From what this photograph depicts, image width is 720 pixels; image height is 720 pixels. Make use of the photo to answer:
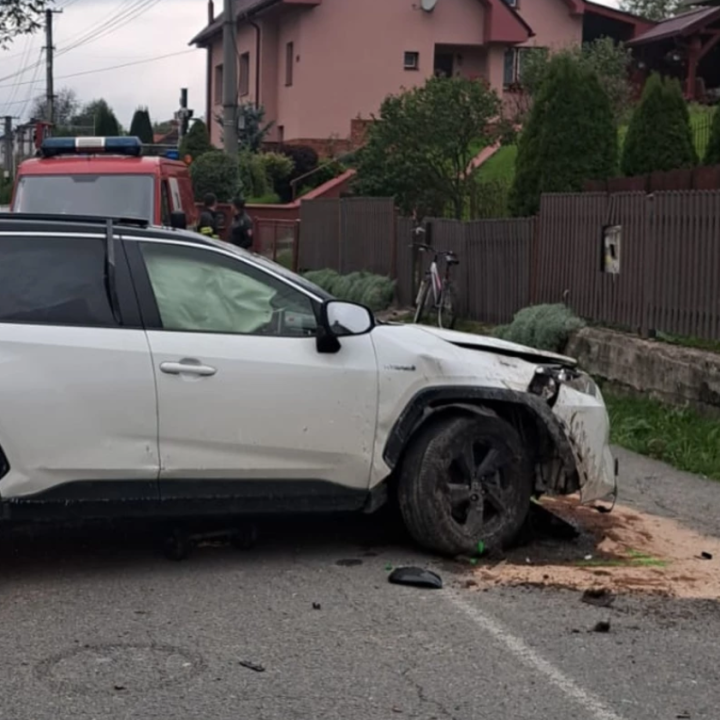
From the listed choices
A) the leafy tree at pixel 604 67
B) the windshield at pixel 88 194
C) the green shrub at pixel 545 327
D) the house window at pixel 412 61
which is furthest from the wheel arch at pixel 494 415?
the house window at pixel 412 61

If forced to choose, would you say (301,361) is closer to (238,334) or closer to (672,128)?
(238,334)

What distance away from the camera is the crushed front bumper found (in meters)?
6.60

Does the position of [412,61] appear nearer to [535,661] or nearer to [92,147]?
[92,147]

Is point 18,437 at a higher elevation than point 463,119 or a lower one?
lower

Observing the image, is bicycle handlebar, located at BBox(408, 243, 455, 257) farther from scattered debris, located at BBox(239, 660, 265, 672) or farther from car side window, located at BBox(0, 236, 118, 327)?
scattered debris, located at BBox(239, 660, 265, 672)

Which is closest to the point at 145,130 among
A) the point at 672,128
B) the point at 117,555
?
the point at 672,128

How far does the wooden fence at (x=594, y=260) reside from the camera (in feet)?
36.7

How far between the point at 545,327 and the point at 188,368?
7788mm

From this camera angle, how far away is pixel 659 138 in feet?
57.3

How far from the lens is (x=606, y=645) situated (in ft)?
17.6

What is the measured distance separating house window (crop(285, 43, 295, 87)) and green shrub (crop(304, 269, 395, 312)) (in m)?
19.2

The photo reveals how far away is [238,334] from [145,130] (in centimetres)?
4920

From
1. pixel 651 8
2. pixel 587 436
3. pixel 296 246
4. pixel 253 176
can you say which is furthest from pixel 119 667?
pixel 651 8

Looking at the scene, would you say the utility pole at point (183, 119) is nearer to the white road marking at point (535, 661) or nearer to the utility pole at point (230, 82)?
the utility pole at point (230, 82)
